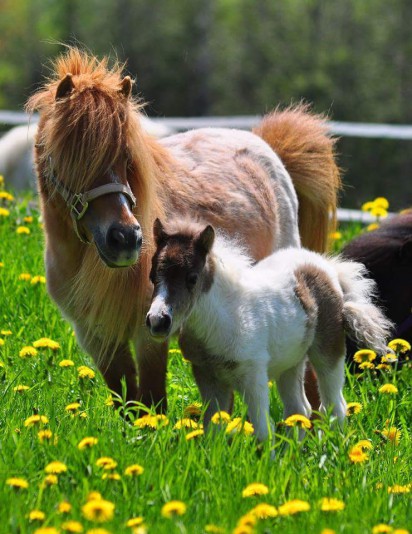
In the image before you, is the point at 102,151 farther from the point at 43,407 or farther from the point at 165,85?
the point at 165,85

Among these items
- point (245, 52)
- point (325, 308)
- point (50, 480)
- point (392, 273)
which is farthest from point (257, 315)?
point (245, 52)

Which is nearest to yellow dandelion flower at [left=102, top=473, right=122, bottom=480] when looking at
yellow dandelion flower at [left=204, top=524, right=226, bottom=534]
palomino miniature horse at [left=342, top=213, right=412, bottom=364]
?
yellow dandelion flower at [left=204, top=524, right=226, bottom=534]

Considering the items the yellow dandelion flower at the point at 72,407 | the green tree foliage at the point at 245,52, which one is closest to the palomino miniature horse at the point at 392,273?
the yellow dandelion flower at the point at 72,407

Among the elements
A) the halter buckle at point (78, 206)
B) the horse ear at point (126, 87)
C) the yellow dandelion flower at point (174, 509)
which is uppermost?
the horse ear at point (126, 87)

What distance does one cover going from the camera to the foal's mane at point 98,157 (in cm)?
421

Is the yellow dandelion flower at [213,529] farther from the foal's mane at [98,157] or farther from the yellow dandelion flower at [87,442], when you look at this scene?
the foal's mane at [98,157]

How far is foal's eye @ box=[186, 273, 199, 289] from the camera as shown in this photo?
385 centimetres

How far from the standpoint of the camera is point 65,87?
4320 millimetres

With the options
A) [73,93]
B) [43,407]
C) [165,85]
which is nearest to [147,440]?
[43,407]

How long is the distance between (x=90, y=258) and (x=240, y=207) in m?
0.95

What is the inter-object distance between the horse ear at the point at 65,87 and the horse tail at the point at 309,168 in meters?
2.01

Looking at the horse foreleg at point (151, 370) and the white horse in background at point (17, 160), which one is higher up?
the horse foreleg at point (151, 370)

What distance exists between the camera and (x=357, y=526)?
308cm

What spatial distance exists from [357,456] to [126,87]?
1780 mm
